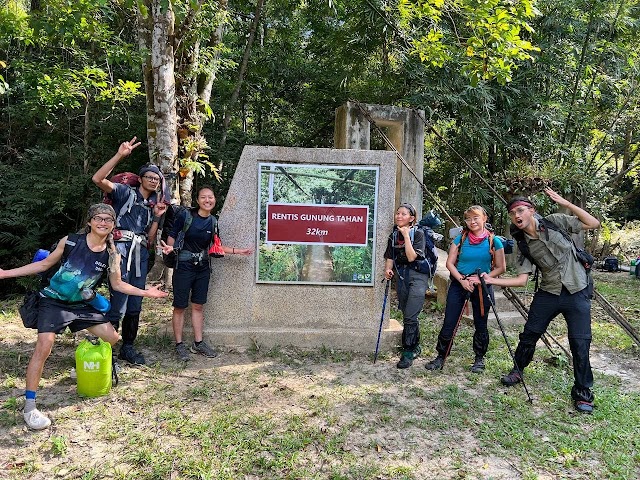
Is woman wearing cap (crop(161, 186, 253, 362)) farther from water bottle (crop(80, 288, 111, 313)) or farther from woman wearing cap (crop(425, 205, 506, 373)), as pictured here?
woman wearing cap (crop(425, 205, 506, 373))

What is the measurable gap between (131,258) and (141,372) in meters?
1.05

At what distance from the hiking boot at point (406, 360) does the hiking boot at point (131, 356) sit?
2505 millimetres

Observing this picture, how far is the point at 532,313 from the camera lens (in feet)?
14.3

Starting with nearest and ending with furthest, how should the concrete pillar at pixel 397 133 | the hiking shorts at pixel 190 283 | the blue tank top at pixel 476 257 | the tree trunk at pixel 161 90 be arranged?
the blue tank top at pixel 476 257 → the hiking shorts at pixel 190 283 → the tree trunk at pixel 161 90 → the concrete pillar at pixel 397 133

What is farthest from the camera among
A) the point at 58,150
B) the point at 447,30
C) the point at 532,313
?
the point at 58,150

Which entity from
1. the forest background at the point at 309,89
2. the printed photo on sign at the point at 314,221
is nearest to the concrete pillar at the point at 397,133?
the forest background at the point at 309,89

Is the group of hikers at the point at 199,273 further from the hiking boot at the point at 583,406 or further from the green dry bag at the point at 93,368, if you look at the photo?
the green dry bag at the point at 93,368

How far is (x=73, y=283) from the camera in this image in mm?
3643

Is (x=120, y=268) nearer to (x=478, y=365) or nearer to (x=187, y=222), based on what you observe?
(x=187, y=222)

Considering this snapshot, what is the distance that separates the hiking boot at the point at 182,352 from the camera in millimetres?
4867

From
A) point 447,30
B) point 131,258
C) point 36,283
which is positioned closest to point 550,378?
point 131,258

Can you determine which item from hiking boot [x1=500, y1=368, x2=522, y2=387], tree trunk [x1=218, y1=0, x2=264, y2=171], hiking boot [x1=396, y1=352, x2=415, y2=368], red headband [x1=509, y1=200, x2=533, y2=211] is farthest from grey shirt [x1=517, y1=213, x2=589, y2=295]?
tree trunk [x1=218, y1=0, x2=264, y2=171]

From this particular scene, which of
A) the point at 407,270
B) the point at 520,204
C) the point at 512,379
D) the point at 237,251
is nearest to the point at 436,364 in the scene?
the point at 512,379

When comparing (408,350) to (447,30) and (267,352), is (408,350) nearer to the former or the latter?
(267,352)
